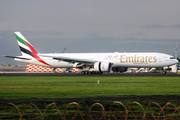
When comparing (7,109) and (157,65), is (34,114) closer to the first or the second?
(7,109)

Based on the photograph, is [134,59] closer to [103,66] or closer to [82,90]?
[103,66]

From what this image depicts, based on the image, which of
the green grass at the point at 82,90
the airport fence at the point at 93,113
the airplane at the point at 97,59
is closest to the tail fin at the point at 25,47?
the airplane at the point at 97,59

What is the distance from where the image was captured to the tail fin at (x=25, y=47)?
188ft

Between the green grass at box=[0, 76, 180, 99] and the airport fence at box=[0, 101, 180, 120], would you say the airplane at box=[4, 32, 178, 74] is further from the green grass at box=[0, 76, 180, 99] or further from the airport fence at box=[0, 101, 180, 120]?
the airport fence at box=[0, 101, 180, 120]

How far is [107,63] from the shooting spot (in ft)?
160

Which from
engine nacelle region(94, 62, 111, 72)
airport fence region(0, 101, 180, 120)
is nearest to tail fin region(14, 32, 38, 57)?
engine nacelle region(94, 62, 111, 72)

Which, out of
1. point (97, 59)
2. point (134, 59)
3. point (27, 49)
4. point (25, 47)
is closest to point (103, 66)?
point (97, 59)

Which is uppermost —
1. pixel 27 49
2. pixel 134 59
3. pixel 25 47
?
pixel 25 47

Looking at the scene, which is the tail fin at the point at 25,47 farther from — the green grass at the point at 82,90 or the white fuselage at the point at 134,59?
the green grass at the point at 82,90

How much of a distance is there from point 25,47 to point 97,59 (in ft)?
53.8

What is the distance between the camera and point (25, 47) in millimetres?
57469

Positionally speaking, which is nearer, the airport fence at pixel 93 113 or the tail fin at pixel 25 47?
the airport fence at pixel 93 113

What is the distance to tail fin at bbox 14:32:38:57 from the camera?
57.3 m

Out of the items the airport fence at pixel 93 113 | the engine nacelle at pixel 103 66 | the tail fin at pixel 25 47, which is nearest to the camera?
the airport fence at pixel 93 113
